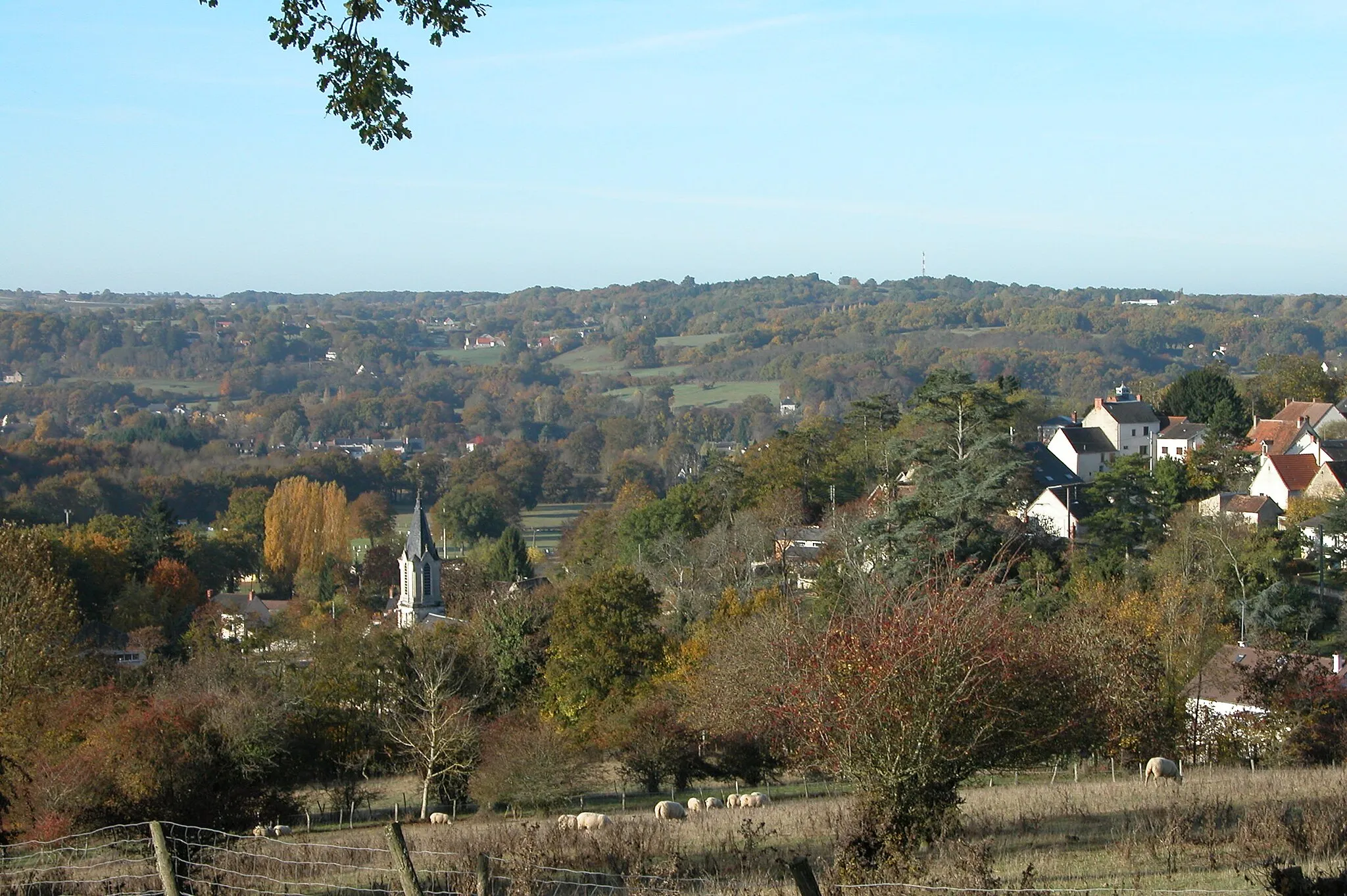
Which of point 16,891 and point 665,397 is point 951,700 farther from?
point 665,397

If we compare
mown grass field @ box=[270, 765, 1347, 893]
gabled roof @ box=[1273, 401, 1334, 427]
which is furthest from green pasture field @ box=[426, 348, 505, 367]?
mown grass field @ box=[270, 765, 1347, 893]

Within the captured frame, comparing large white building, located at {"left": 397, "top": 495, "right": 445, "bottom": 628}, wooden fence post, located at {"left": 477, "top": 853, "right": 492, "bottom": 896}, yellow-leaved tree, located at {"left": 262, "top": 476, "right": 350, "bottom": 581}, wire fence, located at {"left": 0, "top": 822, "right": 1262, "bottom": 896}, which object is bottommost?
yellow-leaved tree, located at {"left": 262, "top": 476, "right": 350, "bottom": 581}

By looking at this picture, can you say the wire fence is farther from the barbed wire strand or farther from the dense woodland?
the dense woodland

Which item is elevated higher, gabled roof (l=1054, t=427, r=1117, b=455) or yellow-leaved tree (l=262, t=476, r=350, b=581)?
gabled roof (l=1054, t=427, r=1117, b=455)

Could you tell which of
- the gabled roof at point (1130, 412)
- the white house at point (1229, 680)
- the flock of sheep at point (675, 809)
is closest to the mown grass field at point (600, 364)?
the gabled roof at point (1130, 412)

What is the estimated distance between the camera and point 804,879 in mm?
5957

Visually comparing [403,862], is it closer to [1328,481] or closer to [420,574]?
[1328,481]

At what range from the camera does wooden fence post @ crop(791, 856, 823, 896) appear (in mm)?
5918

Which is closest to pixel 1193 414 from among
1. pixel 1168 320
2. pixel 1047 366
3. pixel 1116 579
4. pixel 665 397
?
pixel 1116 579

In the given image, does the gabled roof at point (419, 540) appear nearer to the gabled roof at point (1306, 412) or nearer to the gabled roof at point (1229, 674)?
the gabled roof at point (1229, 674)

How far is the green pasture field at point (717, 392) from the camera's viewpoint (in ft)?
452

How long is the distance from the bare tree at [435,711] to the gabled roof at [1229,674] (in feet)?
34.1

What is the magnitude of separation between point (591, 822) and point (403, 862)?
6.46 metres

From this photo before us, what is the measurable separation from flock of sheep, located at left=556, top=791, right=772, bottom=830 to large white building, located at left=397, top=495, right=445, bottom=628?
2772 centimetres
